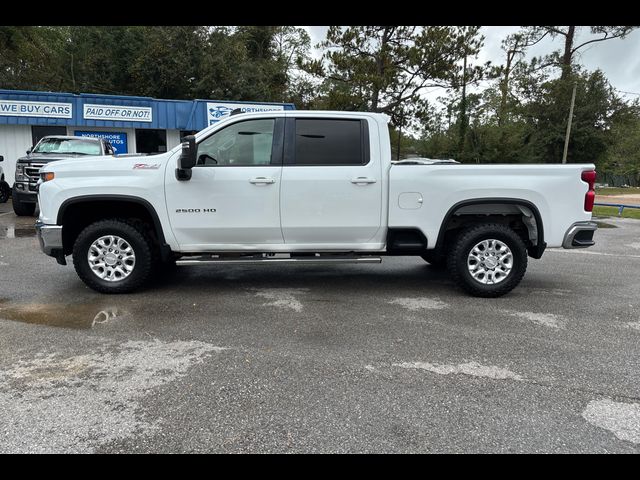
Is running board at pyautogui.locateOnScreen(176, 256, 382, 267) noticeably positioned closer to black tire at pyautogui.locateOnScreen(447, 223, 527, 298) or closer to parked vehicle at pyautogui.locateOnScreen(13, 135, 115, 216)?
black tire at pyautogui.locateOnScreen(447, 223, 527, 298)

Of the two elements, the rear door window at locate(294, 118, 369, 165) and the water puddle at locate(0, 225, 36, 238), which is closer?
the rear door window at locate(294, 118, 369, 165)

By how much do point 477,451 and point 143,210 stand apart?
4.31 meters

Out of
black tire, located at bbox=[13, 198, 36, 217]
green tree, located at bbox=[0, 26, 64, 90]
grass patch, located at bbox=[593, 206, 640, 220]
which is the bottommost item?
black tire, located at bbox=[13, 198, 36, 217]

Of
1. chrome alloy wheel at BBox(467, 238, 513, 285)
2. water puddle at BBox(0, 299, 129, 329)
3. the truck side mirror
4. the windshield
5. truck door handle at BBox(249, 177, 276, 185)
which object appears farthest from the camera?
the windshield

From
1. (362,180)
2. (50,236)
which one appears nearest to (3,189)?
(50,236)

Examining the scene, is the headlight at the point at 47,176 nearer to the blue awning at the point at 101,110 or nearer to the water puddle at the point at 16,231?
the water puddle at the point at 16,231

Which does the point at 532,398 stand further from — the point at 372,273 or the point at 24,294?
the point at 24,294

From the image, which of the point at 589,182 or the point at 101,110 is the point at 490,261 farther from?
the point at 101,110

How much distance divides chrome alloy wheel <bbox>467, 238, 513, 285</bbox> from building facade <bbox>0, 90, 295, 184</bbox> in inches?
525

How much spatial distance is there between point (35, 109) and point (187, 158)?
601 inches

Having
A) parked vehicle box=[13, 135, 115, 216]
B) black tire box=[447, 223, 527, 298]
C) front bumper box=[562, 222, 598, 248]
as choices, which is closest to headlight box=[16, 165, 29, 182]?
parked vehicle box=[13, 135, 115, 216]

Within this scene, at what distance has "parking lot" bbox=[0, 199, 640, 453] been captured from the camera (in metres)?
2.64

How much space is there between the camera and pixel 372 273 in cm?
662
